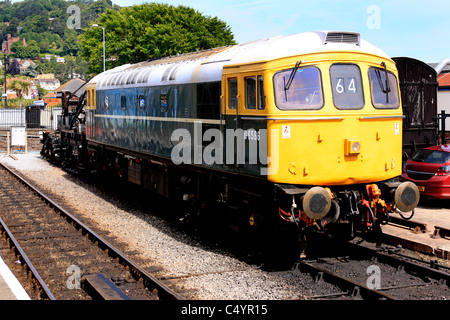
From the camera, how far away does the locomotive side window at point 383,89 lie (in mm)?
9234

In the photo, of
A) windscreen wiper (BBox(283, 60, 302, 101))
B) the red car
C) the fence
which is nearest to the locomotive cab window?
windscreen wiper (BBox(283, 60, 302, 101))

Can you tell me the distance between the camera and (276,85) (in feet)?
28.1

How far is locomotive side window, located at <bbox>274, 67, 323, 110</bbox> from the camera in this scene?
8.55m

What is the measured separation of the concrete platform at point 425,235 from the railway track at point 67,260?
15.8 feet

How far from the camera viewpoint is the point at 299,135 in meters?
8.48

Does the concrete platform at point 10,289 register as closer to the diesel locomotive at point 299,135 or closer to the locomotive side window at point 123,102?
the diesel locomotive at point 299,135

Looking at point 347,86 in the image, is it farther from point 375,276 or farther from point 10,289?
point 10,289

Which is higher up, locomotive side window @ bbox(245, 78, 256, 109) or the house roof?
the house roof

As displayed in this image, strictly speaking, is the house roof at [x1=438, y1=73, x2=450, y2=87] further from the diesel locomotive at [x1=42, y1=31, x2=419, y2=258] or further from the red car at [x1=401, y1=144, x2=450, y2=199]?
the diesel locomotive at [x1=42, y1=31, x2=419, y2=258]

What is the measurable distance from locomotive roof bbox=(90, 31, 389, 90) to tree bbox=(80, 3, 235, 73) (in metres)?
33.0
